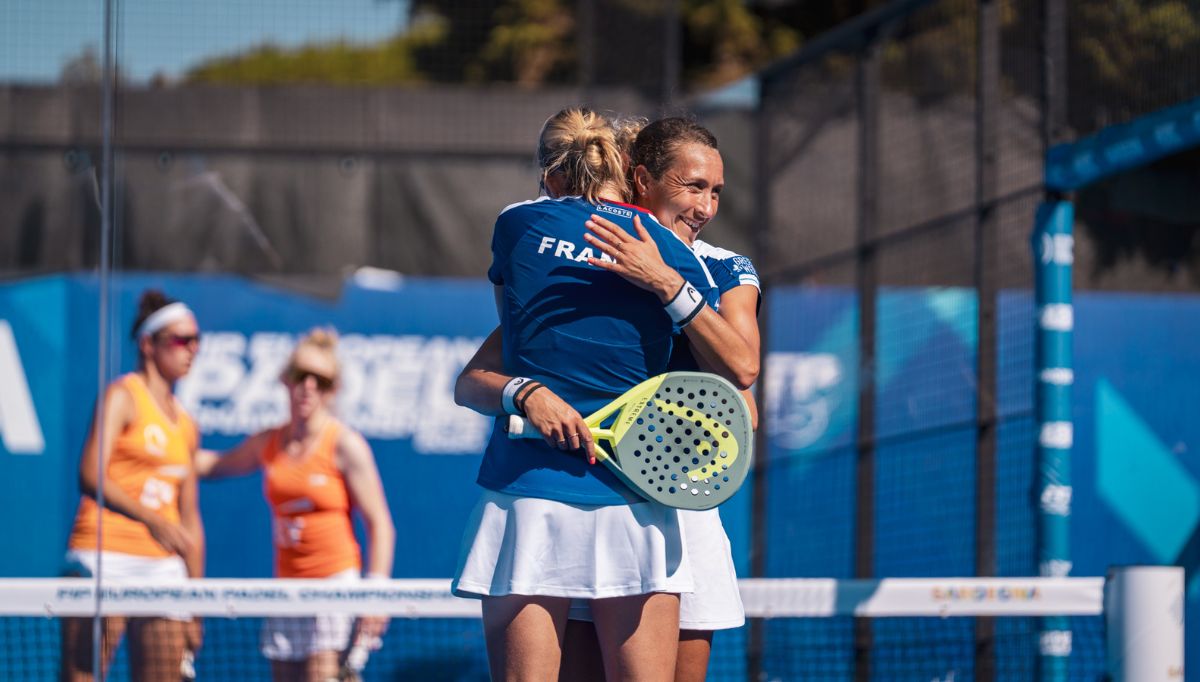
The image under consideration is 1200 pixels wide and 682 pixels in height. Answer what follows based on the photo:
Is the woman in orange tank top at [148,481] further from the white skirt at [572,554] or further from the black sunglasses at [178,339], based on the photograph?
the white skirt at [572,554]

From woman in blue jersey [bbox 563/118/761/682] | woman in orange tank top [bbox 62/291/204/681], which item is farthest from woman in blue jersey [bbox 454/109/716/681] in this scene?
woman in orange tank top [bbox 62/291/204/681]

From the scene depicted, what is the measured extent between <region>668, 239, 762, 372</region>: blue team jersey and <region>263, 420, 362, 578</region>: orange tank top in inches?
175

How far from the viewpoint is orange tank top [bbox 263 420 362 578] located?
7328mm

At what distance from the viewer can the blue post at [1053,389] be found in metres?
5.35

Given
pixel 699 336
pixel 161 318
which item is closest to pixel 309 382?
pixel 161 318

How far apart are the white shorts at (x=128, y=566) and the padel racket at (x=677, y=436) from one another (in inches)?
170

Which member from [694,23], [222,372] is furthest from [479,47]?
[694,23]

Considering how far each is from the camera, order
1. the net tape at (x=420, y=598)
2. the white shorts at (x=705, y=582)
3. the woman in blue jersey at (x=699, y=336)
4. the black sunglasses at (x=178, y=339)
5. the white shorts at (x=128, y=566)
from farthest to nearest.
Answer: the black sunglasses at (x=178, y=339)
the white shorts at (x=128, y=566)
the net tape at (x=420, y=598)
the white shorts at (x=705, y=582)
the woman in blue jersey at (x=699, y=336)

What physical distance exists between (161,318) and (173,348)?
22 centimetres

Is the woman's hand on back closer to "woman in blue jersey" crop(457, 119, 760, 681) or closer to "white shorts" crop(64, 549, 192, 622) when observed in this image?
"woman in blue jersey" crop(457, 119, 760, 681)

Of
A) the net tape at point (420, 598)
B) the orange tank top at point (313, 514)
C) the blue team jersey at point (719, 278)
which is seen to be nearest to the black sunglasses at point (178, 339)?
the orange tank top at point (313, 514)

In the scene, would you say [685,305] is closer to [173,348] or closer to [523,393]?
[523,393]

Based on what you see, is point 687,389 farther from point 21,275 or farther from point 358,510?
point 21,275

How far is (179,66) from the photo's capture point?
8.29 m
